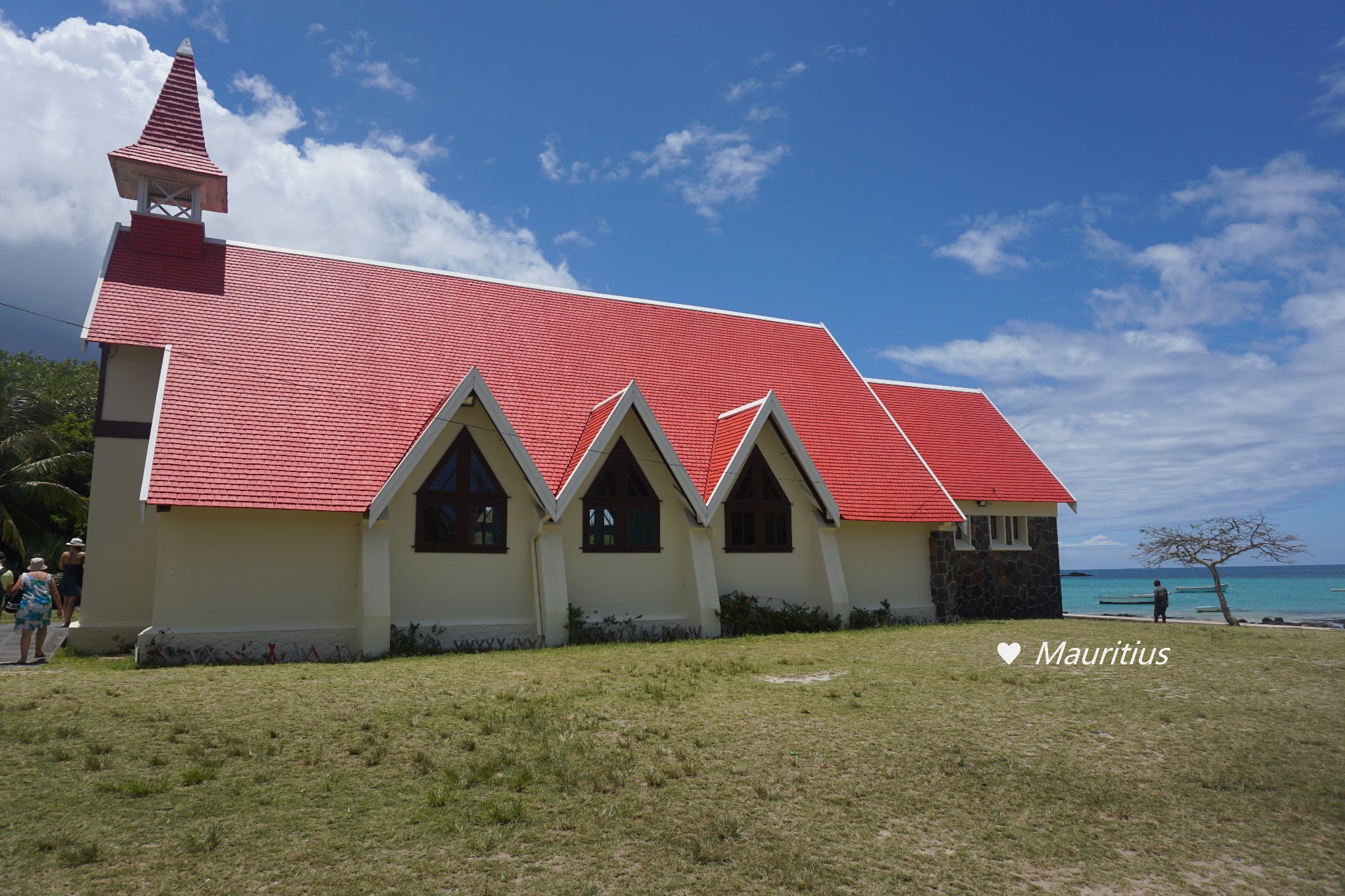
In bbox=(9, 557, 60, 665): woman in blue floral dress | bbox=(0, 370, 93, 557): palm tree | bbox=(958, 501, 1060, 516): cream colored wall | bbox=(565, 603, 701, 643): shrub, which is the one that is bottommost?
bbox=(565, 603, 701, 643): shrub

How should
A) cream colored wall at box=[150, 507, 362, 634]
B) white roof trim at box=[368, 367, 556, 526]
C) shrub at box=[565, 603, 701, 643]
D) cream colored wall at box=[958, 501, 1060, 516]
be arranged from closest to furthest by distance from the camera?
1. cream colored wall at box=[150, 507, 362, 634]
2. white roof trim at box=[368, 367, 556, 526]
3. shrub at box=[565, 603, 701, 643]
4. cream colored wall at box=[958, 501, 1060, 516]

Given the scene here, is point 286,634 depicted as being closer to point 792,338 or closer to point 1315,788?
point 1315,788

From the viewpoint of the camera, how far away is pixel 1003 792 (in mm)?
6996

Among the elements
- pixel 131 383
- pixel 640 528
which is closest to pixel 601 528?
pixel 640 528

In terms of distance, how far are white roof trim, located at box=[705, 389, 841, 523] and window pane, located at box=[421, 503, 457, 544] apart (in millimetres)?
5122

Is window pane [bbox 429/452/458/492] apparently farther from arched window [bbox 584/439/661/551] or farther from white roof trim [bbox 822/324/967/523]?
white roof trim [bbox 822/324/967/523]

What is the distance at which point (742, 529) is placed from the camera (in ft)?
61.4

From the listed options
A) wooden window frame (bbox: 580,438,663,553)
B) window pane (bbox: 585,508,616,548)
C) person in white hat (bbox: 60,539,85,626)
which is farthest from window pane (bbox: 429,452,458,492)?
person in white hat (bbox: 60,539,85,626)

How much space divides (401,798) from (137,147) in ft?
61.0

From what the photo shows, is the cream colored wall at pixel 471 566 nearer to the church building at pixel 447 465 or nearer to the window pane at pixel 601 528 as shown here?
the church building at pixel 447 465

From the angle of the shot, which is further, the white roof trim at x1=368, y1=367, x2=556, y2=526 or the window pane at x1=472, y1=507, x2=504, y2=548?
the window pane at x1=472, y1=507, x2=504, y2=548

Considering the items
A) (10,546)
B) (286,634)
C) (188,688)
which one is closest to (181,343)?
(286,634)

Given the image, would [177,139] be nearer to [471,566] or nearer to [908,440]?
[471,566]

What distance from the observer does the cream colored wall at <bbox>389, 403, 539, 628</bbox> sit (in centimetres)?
1537
